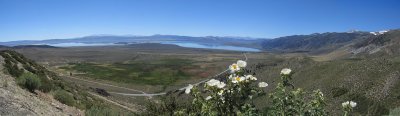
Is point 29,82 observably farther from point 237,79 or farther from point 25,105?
point 237,79

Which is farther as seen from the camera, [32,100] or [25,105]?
[32,100]

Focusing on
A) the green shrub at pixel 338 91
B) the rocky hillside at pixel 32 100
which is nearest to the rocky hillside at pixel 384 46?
the green shrub at pixel 338 91

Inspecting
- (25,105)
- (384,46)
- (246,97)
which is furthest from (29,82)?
(384,46)

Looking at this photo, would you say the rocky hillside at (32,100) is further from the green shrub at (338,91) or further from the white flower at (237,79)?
the green shrub at (338,91)

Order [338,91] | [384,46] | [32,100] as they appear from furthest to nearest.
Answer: [384,46], [338,91], [32,100]

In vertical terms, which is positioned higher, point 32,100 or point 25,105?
point 25,105

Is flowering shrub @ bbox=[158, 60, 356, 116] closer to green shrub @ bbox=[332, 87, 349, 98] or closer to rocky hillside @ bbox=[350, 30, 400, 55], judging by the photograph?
green shrub @ bbox=[332, 87, 349, 98]

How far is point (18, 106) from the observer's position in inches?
491

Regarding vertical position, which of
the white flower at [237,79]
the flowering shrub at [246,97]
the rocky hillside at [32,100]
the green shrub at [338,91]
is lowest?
the green shrub at [338,91]

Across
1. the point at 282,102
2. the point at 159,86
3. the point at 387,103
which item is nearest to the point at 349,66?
the point at 387,103

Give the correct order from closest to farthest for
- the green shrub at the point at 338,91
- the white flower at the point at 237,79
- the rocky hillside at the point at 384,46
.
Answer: the white flower at the point at 237,79
the green shrub at the point at 338,91
the rocky hillside at the point at 384,46

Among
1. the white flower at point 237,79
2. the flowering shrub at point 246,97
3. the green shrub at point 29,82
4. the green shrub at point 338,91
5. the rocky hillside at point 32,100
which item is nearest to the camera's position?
the white flower at point 237,79

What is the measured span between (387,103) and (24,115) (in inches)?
579

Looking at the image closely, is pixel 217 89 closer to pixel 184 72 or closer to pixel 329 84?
pixel 329 84
